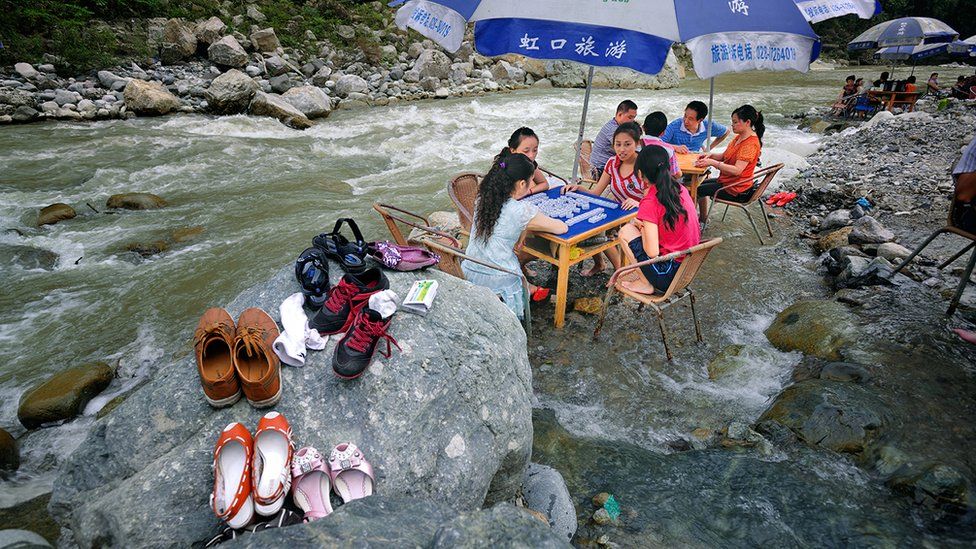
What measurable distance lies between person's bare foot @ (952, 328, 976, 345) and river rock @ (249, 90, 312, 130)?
12.6 m

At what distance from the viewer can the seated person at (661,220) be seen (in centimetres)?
390

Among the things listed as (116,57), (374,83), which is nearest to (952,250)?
(374,83)

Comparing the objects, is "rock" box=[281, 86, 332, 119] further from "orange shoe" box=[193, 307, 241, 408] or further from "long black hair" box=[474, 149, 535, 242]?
"orange shoe" box=[193, 307, 241, 408]

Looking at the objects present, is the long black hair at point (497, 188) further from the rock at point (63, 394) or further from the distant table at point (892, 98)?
the distant table at point (892, 98)

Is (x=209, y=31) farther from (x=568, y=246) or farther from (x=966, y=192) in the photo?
(x=966, y=192)

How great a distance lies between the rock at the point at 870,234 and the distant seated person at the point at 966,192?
1452 mm

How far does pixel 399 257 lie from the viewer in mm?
3266

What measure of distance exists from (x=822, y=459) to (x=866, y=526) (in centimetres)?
47

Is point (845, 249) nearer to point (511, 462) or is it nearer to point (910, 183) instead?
point (910, 183)

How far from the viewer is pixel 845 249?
5328 mm

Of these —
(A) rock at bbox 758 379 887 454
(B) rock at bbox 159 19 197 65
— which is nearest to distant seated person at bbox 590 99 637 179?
(A) rock at bbox 758 379 887 454

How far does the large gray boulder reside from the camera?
2004mm

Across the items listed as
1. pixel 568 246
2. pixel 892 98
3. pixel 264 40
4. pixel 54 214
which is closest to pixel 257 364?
pixel 568 246

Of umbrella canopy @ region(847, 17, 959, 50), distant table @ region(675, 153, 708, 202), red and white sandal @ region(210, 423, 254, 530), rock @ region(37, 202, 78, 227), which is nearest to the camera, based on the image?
red and white sandal @ region(210, 423, 254, 530)
